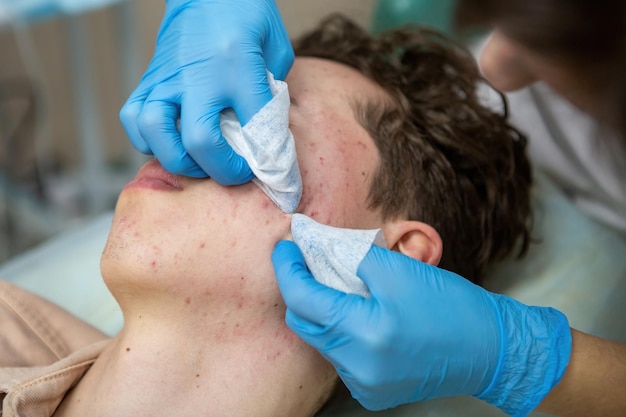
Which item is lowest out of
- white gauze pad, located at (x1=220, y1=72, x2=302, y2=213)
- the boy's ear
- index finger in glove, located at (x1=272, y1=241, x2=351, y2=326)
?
the boy's ear

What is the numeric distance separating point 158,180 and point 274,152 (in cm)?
23

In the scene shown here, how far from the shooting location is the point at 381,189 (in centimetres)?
117

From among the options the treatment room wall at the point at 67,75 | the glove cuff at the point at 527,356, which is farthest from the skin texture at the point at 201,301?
the treatment room wall at the point at 67,75

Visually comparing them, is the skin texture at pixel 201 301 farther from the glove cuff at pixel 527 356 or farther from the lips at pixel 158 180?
the glove cuff at pixel 527 356

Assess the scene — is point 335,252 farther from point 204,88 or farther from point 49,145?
point 49,145

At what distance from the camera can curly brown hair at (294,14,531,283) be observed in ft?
4.00

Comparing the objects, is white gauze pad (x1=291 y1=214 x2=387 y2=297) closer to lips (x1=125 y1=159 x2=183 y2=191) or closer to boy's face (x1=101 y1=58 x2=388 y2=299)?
boy's face (x1=101 y1=58 x2=388 y2=299)

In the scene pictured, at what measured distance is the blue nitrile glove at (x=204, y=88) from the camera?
101 cm

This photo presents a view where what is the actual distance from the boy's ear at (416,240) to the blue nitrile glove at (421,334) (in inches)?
7.2

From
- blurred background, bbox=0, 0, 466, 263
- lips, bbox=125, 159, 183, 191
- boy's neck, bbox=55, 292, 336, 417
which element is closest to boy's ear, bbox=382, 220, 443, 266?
boy's neck, bbox=55, 292, 336, 417

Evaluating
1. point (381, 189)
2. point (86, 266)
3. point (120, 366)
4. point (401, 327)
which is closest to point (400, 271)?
point (401, 327)

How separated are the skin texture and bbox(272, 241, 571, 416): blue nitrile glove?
0.08 metres

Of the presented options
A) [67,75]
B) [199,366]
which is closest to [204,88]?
[199,366]

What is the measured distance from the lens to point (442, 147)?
1.31 metres
